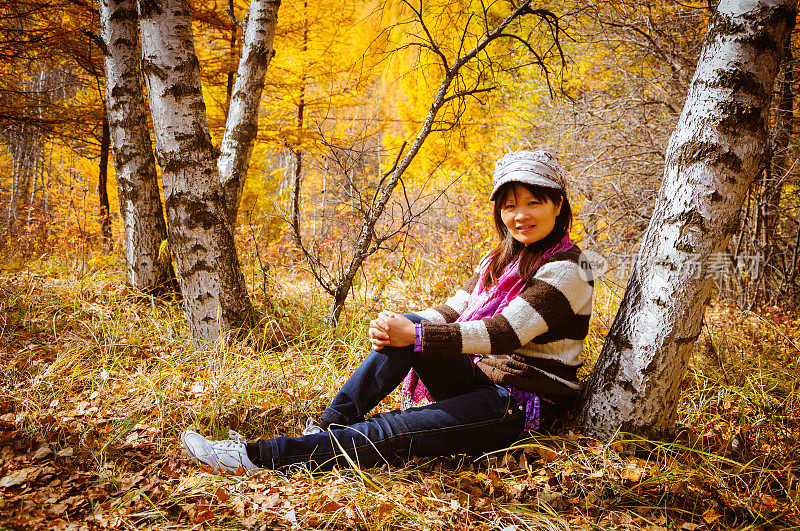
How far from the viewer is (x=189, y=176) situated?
2652 millimetres

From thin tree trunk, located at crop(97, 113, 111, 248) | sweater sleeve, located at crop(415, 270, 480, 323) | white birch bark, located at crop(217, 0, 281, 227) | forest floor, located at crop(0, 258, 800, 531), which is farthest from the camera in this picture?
thin tree trunk, located at crop(97, 113, 111, 248)

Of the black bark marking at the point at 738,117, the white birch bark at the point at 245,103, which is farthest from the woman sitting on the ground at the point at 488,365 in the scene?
the white birch bark at the point at 245,103

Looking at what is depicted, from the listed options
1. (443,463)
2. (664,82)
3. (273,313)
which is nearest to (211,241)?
(273,313)

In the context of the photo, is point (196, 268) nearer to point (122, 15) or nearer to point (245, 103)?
point (245, 103)

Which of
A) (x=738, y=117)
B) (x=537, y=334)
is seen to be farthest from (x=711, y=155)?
(x=537, y=334)

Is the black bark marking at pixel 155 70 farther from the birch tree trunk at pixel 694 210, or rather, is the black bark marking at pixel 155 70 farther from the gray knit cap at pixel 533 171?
the birch tree trunk at pixel 694 210

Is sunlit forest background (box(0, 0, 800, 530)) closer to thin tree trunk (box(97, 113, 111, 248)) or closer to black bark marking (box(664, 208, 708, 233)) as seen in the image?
black bark marking (box(664, 208, 708, 233))

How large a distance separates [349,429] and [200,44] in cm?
842

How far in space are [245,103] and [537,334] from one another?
11.0ft

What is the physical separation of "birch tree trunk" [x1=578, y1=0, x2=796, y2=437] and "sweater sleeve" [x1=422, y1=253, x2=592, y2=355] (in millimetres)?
313

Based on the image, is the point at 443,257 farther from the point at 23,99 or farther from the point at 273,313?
the point at 23,99

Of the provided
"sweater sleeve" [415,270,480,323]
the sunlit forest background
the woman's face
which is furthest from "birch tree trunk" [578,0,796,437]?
"sweater sleeve" [415,270,480,323]

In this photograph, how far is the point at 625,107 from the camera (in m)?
4.58

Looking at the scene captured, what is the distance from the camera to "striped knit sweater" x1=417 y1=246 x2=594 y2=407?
1.72 metres
